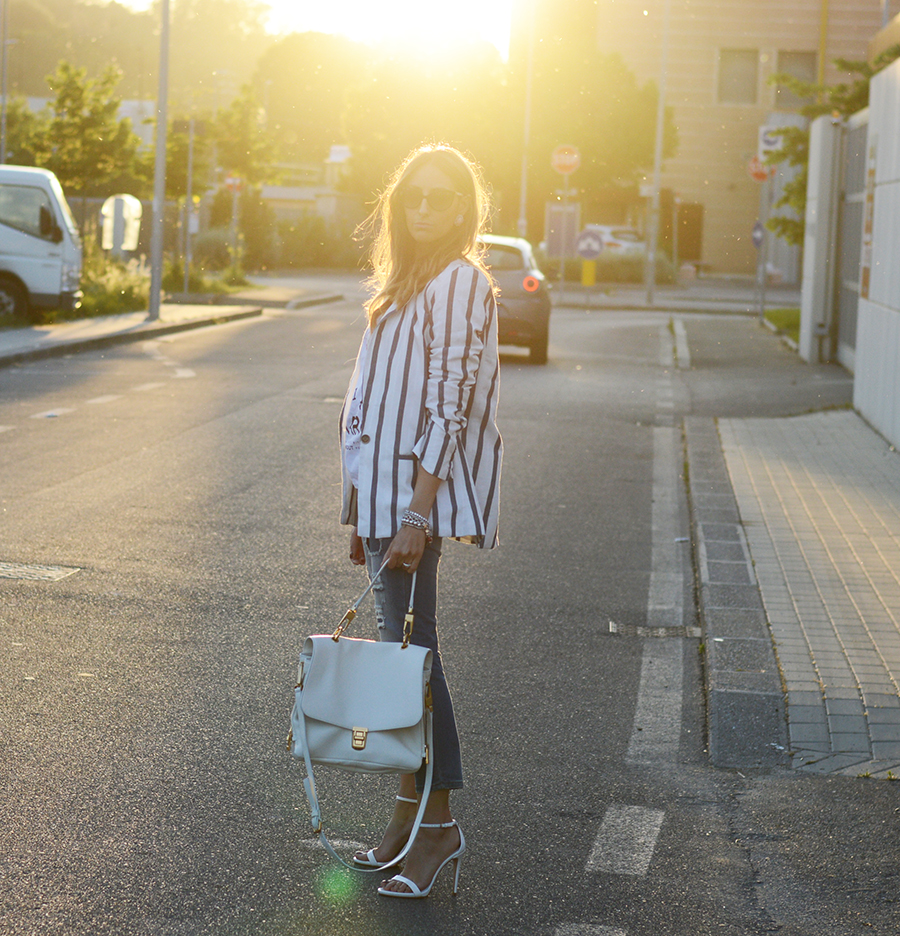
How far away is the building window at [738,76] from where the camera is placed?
57.4m

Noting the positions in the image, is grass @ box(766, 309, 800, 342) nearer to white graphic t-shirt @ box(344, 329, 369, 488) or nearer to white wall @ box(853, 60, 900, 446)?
white wall @ box(853, 60, 900, 446)

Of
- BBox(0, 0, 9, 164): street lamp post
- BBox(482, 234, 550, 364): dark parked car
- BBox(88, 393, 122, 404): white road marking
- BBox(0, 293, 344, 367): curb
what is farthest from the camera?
BBox(0, 0, 9, 164): street lamp post

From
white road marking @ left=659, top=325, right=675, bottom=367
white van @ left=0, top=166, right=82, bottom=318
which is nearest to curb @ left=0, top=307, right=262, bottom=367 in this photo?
white van @ left=0, top=166, right=82, bottom=318

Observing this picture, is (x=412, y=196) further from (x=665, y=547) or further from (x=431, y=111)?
(x=431, y=111)

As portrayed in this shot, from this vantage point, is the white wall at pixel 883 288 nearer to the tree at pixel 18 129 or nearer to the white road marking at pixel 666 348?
the white road marking at pixel 666 348

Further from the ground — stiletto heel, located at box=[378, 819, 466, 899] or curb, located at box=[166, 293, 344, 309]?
curb, located at box=[166, 293, 344, 309]

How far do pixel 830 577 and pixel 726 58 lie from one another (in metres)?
54.3

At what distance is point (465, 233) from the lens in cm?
352

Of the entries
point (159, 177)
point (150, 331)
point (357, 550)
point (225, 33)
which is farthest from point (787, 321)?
point (225, 33)

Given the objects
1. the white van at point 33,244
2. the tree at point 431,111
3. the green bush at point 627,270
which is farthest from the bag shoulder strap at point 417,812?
the tree at point 431,111

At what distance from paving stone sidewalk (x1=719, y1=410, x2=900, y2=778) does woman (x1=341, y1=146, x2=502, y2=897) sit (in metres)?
1.51

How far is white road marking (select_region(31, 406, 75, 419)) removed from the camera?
11.8m

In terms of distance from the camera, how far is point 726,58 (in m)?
57.4

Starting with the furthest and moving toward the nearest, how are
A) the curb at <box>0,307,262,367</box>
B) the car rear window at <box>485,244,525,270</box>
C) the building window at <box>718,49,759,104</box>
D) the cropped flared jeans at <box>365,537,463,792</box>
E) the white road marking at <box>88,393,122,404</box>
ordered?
the building window at <box>718,49,759,104</box> → the car rear window at <box>485,244,525,270</box> → the curb at <box>0,307,262,367</box> → the white road marking at <box>88,393,122,404</box> → the cropped flared jeans at <box>365,537,463,792</box>
